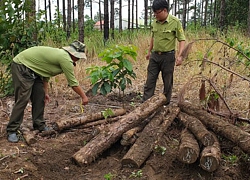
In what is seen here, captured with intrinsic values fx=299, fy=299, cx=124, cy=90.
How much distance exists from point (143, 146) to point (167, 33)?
203cm

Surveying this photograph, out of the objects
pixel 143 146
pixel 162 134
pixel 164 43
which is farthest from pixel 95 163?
pixel 164 43

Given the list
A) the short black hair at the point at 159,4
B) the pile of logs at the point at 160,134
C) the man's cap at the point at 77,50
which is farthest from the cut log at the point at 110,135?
the short black hair at the point at 159,4

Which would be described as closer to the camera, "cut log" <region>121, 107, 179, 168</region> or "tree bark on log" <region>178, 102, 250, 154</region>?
"tree bark on log" <region>178, 102, 250, 154</region>

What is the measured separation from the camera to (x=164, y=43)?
15.4 feet

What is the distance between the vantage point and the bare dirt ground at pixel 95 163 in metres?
3.10

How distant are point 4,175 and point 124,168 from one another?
1232mm

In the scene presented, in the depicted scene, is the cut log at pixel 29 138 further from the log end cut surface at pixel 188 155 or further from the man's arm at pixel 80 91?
the log end cut surface at pixel 188 155

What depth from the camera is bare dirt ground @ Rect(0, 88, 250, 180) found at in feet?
10.2

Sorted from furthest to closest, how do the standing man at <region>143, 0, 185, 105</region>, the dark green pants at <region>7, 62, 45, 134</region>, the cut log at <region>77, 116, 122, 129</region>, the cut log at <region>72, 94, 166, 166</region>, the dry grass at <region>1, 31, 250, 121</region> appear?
the dry grass at <region>1, 31, 250, 121</region> < the standing man at <region>143, 0, 185, 105</region> < the cut log at <region>77, 116, 122, 129</region> < the dark green pants at <region>7, 62, 45, 134</region> < the cut log at <region>72, 94, 166, 166</region>

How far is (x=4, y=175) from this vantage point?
3.01 meters

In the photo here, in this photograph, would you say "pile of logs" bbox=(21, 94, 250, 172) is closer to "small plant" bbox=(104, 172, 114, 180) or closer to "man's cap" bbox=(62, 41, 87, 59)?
"small plant" bbox=(104, 172, 114, 180)

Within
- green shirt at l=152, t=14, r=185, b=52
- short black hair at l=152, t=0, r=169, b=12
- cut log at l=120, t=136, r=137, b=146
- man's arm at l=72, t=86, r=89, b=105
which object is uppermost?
short black hair at l=152, t=0, r=169, b=12

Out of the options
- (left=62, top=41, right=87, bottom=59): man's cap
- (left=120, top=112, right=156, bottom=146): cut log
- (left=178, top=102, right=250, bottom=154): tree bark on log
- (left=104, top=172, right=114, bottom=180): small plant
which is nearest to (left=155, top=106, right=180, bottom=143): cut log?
(left=178, top=102, right=250, bottom=154): tree bark on log

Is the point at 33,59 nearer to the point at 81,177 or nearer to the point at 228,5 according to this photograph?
the point at 81,177
